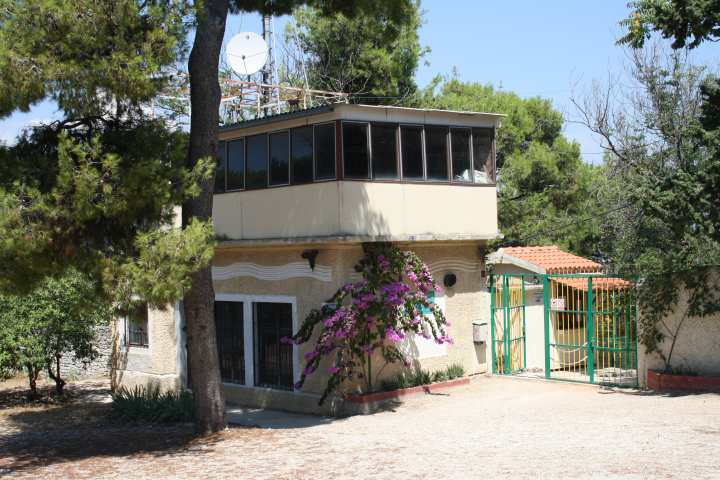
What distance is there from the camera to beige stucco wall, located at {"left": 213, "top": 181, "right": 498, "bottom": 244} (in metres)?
14.1

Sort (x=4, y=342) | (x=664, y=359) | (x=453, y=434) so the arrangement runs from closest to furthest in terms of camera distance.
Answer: (x=453, y=434) < (x=664, y=359) < (x=4, y=342)

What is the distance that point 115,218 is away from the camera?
10.5 meters

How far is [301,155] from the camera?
48.3 feet

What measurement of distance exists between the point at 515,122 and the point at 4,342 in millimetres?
20872

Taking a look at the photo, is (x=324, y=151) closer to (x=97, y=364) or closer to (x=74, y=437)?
(x=74, y=437)

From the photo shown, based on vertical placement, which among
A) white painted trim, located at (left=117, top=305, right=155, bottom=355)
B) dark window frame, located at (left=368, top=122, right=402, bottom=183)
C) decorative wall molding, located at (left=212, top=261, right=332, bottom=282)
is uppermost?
dark window frame, located at (left=368, top=122, right=402, bottom=183)

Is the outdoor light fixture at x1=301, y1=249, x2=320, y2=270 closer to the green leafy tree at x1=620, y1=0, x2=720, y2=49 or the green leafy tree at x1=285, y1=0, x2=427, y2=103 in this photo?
the green leafy tree at x1=620, y1=0, x2=720, y2=49

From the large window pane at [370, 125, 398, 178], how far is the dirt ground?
4181 mm

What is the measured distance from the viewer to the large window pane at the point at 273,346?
15430 mm

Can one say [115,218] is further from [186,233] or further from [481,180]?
[481,180]

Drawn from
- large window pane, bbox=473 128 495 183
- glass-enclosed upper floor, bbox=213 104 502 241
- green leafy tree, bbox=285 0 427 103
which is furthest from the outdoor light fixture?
green leafy tree, bbox=285 0 427 103

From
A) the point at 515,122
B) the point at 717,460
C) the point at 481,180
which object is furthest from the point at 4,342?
the point at 515,122

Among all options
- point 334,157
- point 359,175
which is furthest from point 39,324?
point 359,175

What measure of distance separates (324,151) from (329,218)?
122 cm
